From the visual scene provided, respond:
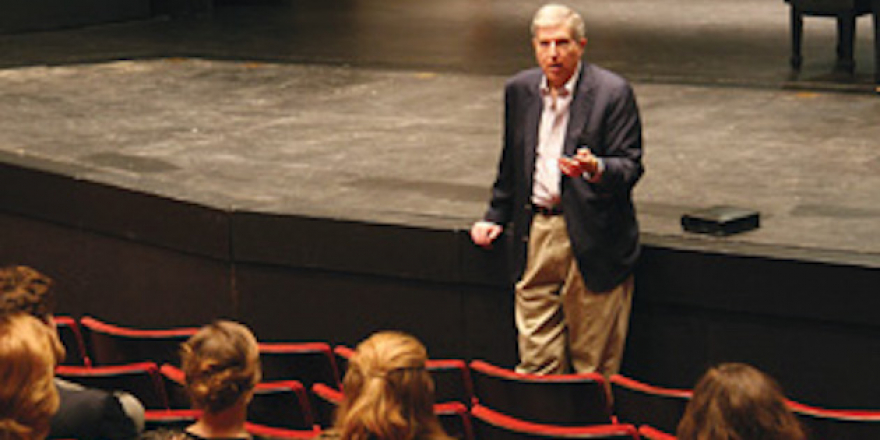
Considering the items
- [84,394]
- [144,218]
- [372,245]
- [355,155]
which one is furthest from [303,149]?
[84,394]

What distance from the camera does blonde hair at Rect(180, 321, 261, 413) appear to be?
11.1 feet

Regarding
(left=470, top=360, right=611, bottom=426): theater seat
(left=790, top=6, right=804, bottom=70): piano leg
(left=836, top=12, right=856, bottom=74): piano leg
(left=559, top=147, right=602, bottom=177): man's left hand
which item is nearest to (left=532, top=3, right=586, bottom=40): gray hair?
(left=559, top=147, right=602, bottom=177): man's left hand

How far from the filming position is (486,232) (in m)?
4.97

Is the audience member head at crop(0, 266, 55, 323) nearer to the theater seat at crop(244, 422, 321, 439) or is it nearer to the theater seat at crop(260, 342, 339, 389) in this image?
the theater seat at crop(244, 422, 321, 439)

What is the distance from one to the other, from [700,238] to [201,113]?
4322 mm

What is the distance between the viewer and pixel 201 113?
8.55 metres

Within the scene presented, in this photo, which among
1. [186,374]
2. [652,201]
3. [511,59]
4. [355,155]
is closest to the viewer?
[186,374]

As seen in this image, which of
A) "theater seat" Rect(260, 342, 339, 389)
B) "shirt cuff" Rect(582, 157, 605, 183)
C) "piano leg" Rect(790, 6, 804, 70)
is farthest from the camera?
"piano leg" Rect(790, 6, 804, 70)

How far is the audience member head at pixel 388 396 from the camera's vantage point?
3135 mm

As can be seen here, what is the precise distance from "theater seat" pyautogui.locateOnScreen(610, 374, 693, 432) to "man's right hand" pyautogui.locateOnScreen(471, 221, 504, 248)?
0.94 meters

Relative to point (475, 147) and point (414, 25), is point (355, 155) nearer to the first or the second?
point (475, 147)

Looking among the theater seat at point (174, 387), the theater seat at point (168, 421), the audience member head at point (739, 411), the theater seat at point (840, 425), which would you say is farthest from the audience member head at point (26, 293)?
the theater seat at point (840, 425)

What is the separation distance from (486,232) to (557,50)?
2.70ft

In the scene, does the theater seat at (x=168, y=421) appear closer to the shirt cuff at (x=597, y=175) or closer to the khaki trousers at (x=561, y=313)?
the khaki trousers at (x=561, y=313)
